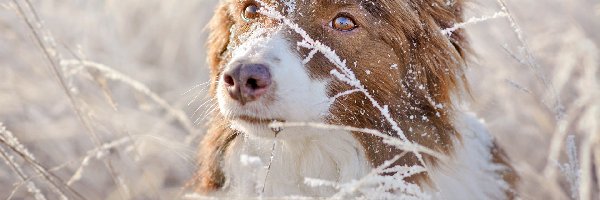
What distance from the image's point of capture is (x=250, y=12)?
3256mm

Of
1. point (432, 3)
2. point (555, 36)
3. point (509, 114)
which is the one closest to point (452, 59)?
point (432, 3)

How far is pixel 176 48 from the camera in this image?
5.93 meters

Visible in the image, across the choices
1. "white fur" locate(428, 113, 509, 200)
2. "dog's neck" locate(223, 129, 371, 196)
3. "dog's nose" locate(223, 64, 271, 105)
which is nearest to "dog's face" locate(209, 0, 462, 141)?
"dog's nose" locate(223, 64, 271, 105)

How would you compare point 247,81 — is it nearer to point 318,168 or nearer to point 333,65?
point 333,65

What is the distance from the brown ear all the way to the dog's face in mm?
156

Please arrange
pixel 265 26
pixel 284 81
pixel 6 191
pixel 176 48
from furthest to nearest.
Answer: pixel 176 48
pixel 6 191
pixel 265 26
pixel 284 81

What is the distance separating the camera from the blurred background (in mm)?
3531

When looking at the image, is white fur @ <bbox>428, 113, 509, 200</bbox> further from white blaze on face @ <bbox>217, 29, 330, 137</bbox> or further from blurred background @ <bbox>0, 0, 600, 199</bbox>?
white blaze on face @ <bbox>217, 29, 330, 137</bbox>

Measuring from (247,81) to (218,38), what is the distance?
0.94 meters

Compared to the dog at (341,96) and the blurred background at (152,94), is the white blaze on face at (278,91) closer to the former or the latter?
the dog at (341,96)

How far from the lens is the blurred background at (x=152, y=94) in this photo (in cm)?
353

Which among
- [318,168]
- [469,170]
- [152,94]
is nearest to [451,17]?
[469,170]

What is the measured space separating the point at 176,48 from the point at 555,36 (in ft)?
9.15

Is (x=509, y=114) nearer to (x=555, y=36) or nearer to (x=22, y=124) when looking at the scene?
(x=555, y=36)
